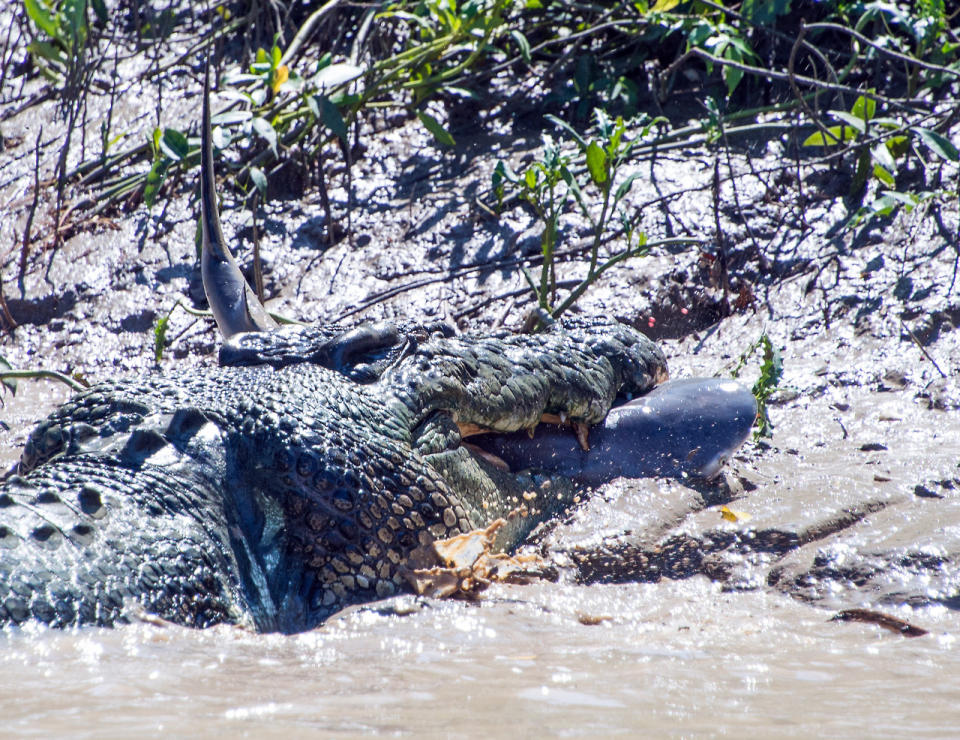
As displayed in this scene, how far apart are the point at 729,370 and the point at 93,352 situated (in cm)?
295

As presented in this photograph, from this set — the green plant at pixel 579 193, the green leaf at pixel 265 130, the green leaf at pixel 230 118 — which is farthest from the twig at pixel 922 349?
the green leaf at pixel 230 118

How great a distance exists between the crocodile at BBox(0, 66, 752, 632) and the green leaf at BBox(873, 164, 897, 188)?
2416mm

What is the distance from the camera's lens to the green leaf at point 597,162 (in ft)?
14.1

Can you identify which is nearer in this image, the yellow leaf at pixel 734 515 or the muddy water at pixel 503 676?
the muddy water at pixel 503 676

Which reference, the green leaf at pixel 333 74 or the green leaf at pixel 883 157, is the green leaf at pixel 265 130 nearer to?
the green leaf at pixel 333 74

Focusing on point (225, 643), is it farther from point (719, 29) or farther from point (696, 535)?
point (719, 29)

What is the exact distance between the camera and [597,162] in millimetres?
4344

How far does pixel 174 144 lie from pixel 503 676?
394 cm

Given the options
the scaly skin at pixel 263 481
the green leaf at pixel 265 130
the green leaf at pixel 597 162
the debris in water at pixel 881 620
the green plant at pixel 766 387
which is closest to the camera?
the scaly skin at pixel 263 481

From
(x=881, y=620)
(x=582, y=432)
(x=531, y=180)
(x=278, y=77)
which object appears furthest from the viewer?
(x=278, y=77)

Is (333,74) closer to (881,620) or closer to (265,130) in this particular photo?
(265,130)

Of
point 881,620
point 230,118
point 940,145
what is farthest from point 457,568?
point 230,118

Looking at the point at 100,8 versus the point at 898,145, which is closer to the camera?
the point at 898,145

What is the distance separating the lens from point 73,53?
516 centimetres
